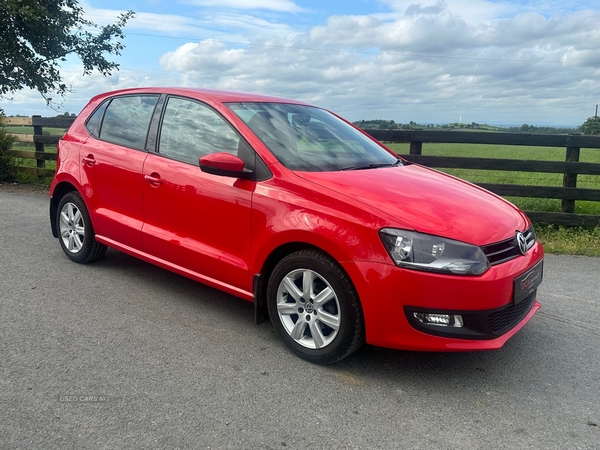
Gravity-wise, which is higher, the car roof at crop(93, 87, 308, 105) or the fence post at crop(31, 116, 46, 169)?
the car roof at crop(93, 87, 308, 105)

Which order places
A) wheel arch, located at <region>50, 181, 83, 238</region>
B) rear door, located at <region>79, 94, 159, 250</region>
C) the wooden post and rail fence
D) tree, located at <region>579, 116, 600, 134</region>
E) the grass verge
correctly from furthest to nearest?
1. tree, located at <region>579, 116, 600, 134</region>
2. the wooden post and rail fence
3. the grass verge
4. wheel arch, located at <region>50, 181, 83, 238</region>
5. rear door, located at <region>79, 94, 159, 250</region>

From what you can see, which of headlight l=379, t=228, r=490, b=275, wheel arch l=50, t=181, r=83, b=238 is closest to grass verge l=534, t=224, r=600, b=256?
headlight l=379, t=228, r=490, b=275

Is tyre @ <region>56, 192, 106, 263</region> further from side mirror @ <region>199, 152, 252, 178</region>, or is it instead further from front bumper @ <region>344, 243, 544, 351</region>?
front bumper @ <region>344, 243, 544, 351</region>

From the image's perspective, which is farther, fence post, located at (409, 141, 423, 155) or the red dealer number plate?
fence post, located at (409, 141, 423, 155)

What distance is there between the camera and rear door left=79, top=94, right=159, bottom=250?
4.39 m

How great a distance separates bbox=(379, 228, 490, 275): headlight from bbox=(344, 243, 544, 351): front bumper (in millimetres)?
39

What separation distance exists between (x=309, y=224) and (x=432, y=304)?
0.85 m

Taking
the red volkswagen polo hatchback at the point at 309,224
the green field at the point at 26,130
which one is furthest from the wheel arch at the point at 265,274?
the green field at the point at 26,130

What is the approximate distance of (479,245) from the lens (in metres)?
2.95

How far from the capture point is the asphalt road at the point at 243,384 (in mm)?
2576

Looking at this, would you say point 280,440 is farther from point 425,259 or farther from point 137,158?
point 137,158

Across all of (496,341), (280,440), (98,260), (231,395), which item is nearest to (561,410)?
(496,341)

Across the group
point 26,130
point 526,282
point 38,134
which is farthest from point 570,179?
point 26,130

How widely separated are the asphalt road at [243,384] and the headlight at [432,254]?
29.7 inches
